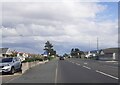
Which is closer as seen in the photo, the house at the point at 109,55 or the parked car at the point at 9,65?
the parked car at the point at 9,65

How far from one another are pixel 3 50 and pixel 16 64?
8925 cm

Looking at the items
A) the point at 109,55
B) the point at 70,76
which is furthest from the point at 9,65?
the point at 109,55

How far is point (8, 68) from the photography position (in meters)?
29.3

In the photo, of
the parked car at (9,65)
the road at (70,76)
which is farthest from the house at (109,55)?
the parked car at (9,65)

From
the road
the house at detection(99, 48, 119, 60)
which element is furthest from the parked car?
the house at detection(99, 48, 119, 60)

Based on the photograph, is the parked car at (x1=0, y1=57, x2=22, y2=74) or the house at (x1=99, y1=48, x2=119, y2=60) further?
the house at (x1=99, y1=48, x2=119, y2=60)

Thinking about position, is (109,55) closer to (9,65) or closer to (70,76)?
(9,65)

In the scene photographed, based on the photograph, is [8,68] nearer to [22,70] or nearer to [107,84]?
[22,70]

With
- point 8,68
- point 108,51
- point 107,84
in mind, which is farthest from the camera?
point 108,51

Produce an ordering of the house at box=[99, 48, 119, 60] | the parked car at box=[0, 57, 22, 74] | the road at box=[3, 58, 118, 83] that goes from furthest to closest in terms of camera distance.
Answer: the house at box=[99, 48, 119, 60] < the parked car at box=[0, 57, 22, 74] < the road at box=[3, 58, 118, 83]

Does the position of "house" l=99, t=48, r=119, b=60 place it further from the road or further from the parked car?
the parked car

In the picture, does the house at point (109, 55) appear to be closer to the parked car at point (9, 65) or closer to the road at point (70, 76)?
the road at point (70, 76)

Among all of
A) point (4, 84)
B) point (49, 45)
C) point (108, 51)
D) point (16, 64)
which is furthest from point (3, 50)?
point (4, 84)

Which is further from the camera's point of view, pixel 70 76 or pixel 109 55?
pixel 109 55
